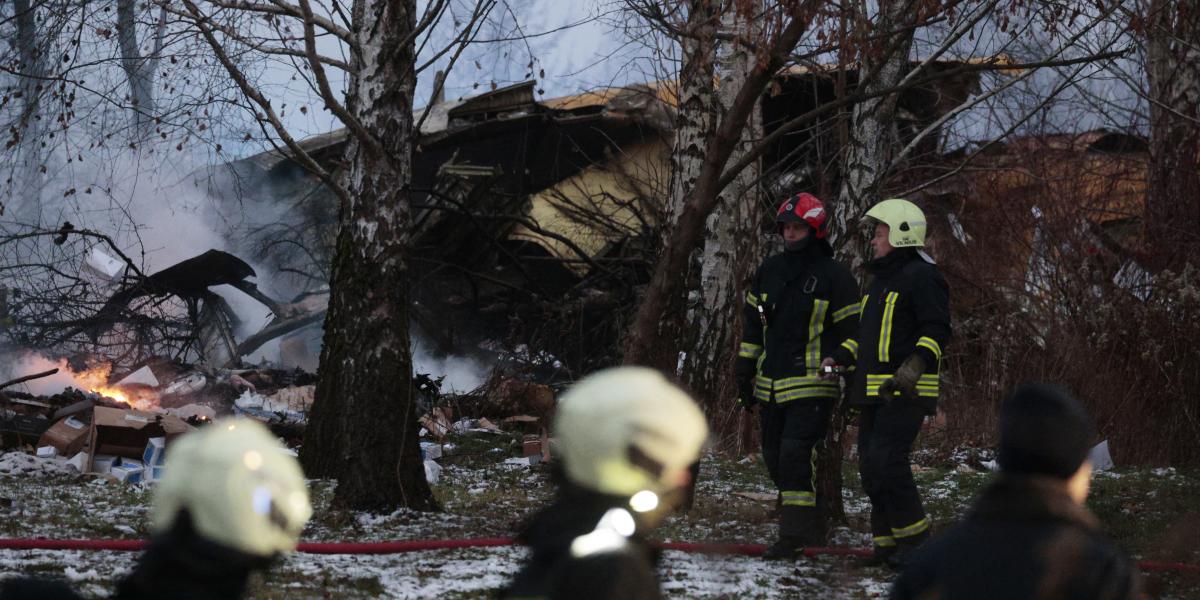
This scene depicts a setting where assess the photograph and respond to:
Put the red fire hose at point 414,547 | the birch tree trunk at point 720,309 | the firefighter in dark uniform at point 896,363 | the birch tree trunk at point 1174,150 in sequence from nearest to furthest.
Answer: the red fire hose at point 414,547
the firefighter in dark uniform at point 896,363
the birch tree trunk at point 720,309
the birch tree trunk at point 1174,150

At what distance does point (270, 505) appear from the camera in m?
2.32

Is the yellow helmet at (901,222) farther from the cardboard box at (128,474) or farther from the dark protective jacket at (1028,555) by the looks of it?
the cardboard box at (128,474)

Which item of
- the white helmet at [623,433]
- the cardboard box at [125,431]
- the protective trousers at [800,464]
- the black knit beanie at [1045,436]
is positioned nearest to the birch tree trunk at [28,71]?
the cardboard box at [125,431]

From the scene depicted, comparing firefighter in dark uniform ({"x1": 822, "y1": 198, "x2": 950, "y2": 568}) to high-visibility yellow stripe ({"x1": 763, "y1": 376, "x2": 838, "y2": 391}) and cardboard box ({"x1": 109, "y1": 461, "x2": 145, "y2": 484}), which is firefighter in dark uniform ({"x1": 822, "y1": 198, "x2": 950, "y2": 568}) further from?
cardboard box ({"x1": 109, "y1": 461, "x2": 145, "y2": 484})

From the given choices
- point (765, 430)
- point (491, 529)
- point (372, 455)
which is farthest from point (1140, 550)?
point (372, 455)

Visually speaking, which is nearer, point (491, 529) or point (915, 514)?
point (915, 514)

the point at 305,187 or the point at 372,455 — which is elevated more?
the point at 305,187

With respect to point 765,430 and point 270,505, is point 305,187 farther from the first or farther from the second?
point 270,505

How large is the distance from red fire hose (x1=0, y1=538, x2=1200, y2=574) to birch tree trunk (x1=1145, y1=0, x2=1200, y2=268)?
7.12 metres

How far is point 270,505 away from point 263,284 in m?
16.5

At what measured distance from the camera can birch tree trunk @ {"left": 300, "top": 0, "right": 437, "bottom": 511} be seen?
6945mm

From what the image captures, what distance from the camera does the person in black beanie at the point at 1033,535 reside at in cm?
233

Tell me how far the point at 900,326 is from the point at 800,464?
2.72 feet

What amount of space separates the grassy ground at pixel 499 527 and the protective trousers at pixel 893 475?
0.25 metres
